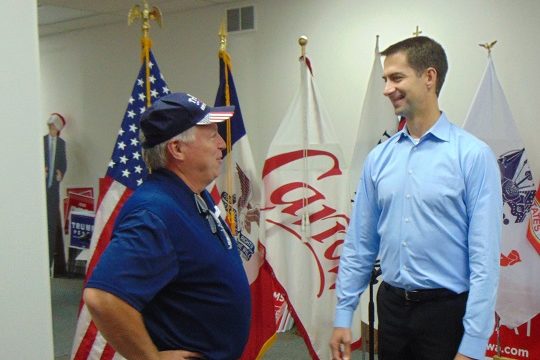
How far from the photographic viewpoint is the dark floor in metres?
3.66

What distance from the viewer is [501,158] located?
301 centimetres

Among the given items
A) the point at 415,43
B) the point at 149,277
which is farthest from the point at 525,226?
the point at 149,277

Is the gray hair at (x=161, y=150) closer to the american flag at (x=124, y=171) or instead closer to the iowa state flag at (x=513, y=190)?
the american flag at (x=124, y=171)

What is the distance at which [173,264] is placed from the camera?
1264 mm

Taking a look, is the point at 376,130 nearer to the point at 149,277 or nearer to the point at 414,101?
the point at 414,101

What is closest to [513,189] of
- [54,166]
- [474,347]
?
[474,347]

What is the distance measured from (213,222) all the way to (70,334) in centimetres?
327

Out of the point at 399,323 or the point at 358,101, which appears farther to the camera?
the point at 358,101

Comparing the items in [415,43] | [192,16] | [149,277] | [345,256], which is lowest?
[345,256]

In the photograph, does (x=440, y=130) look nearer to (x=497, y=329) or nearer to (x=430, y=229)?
(x=430, y=229)

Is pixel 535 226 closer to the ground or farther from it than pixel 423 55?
closer to the ground

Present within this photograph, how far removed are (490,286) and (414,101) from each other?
→ 23.9 inches

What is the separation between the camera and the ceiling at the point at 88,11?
4566mm

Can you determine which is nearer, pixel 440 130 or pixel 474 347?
pixel 474 347
